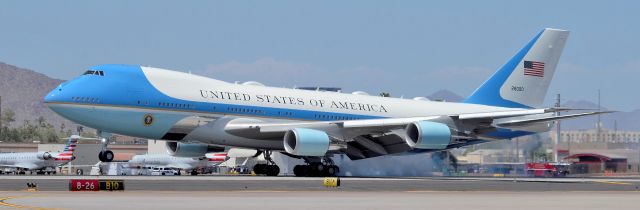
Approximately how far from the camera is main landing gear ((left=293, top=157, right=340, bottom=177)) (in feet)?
203

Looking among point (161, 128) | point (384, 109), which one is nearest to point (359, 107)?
point (384, 109)

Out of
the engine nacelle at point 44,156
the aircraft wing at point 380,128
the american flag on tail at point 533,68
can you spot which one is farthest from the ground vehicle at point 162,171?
the aircraft wing at point 380,128

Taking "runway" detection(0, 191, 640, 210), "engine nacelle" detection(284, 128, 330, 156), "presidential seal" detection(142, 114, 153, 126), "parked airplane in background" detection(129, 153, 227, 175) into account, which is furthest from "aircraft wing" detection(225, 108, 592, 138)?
"parked airplane in background" detection(129, 153, 227, 175)

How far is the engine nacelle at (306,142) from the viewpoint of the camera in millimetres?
57812

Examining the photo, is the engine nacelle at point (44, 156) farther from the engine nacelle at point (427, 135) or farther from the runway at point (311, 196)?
the runway at point (311, 196)

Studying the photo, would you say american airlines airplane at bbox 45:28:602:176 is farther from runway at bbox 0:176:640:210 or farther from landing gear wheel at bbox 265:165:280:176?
runway at bbox 0:176:640:210

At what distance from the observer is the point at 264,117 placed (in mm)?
61875

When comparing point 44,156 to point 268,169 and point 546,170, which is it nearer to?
point 546,170

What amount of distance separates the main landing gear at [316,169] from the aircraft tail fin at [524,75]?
12760 mm

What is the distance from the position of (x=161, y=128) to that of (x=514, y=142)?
26180 mm

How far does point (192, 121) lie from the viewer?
59.5 metres

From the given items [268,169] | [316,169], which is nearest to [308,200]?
[316,169]

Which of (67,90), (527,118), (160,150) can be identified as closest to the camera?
(67,90)

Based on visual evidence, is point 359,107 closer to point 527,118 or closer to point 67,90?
point 527,118
